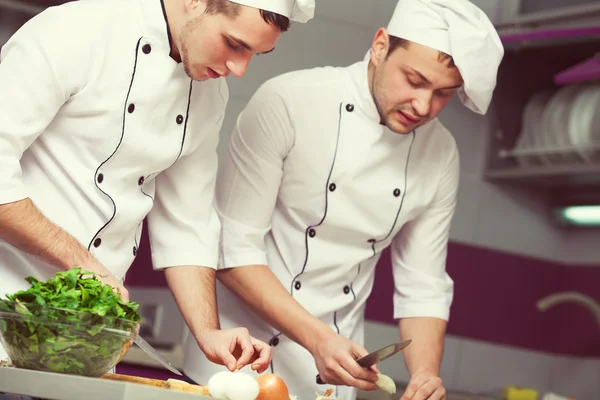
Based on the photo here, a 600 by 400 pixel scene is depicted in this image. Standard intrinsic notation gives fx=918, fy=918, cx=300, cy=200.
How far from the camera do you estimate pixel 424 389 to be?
1.69m

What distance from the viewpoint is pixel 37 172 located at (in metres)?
1.53

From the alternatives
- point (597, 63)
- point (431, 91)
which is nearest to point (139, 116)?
point (431, 91)

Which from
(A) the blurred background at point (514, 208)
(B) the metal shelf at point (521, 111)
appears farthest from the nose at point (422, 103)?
(B) the metal shelf at point (521, 111)

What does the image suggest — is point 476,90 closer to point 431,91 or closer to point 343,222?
point 431,91

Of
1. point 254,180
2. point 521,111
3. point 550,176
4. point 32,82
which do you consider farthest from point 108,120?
point 521,111

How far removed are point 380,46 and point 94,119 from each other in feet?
2.20

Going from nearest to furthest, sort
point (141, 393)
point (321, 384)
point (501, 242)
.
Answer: point (141, 393)
point (321, 384)
point (501, 242)

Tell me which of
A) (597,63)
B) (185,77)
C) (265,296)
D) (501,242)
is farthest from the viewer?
(501,242)

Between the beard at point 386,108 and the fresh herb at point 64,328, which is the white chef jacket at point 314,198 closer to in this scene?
the beard at point 386,108

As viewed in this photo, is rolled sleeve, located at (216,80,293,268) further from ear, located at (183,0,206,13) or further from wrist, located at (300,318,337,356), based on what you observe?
ear, located at (183,0,206,13)

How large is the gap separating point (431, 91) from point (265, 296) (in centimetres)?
52

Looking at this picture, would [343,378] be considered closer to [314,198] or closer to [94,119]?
[314,198]

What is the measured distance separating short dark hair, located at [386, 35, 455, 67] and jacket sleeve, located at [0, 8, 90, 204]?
0.67m

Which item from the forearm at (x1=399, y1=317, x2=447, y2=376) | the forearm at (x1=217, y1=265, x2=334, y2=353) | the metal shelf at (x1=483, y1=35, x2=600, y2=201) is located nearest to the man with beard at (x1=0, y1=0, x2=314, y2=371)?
the forearm at (x1=217, y1=265, x2=334, y2=353)
